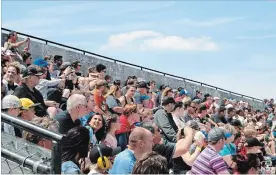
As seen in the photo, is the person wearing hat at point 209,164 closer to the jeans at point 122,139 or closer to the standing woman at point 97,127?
the standing woman at point 97,127

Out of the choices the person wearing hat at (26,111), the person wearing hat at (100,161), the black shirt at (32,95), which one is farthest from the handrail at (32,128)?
the black shirt at (32,95)

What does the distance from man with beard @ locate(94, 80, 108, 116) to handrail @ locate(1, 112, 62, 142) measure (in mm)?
5474

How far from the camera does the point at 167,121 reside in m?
9.21

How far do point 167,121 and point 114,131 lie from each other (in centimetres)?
160

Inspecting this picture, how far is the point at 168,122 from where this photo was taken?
920 centimetres

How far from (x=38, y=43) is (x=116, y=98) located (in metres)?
6.49

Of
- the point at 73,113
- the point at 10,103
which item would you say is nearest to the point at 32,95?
the point at 73,113

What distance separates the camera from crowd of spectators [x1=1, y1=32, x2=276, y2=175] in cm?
523

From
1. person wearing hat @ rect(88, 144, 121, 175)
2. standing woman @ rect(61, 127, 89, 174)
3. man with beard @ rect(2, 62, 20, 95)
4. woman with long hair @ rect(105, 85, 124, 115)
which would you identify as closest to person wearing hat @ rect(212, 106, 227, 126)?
woman with long hair @ rect(105, 85, 124, 115)

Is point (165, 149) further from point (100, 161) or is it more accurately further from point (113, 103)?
point (113, 103)

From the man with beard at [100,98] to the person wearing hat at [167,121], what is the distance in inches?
44.6

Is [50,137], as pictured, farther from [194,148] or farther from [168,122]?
[168,122]

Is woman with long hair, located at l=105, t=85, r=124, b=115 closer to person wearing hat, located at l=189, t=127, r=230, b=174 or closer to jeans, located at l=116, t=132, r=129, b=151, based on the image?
jeans, located at l=116, t=132, r=129, b=151

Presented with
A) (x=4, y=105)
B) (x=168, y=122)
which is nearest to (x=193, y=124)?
(x=168, y=122)
